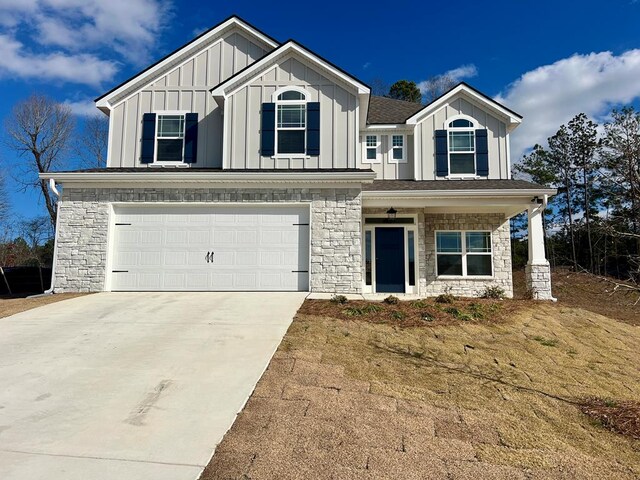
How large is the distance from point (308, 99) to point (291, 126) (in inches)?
36.6

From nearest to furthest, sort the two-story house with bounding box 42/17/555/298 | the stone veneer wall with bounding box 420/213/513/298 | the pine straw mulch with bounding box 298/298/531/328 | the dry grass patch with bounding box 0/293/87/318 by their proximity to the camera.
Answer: the pine straw mulch with bounding box 298/298/531/328 < the dry grass patch with bounding box 0/293/87/318 < the two-story house with bounding box 42/17/555/298 < the stone veneer wall with bounding box 420/213/513/298

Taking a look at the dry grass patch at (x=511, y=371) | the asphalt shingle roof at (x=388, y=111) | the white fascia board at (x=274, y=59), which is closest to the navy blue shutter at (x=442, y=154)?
the asphalt shingle roof at (x=388, y=111)

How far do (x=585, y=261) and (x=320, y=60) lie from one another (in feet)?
82.4

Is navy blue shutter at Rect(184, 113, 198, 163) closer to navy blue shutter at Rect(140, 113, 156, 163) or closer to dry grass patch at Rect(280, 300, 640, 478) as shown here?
navy blue shutter at Rect(140, 113, 156, 163)

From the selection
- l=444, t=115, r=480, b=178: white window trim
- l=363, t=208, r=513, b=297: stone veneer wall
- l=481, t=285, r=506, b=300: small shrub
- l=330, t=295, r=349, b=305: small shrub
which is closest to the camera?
l=330, t=295, r=349, b=305: small shrub

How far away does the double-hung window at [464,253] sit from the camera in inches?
516

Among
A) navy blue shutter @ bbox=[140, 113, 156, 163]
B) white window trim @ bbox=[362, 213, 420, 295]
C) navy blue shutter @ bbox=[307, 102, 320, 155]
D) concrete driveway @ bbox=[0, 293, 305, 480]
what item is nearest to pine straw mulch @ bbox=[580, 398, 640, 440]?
concrete driveway @ bbox=[0, 293, 305, 480]

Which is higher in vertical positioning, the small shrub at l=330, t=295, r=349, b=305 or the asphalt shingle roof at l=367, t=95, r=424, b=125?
the asphalt shingle roof at l=367, t=95, r=424, b=125

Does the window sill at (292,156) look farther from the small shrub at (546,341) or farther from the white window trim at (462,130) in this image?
the small shrub at (546,341)

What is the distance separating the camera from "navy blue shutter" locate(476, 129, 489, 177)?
43.3 feet

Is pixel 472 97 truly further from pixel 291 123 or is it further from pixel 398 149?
pixel 291 123

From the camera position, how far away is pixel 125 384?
15.3 feet

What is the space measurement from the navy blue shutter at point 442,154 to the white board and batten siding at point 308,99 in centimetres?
A: 330

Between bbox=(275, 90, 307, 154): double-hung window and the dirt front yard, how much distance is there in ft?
19.3
